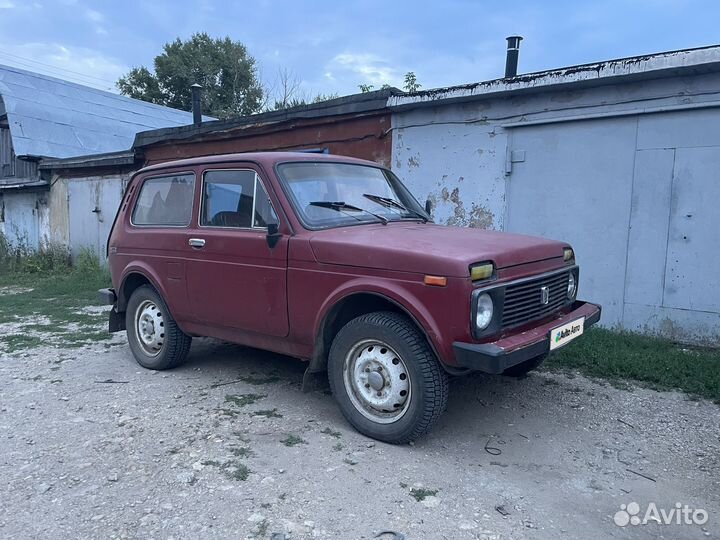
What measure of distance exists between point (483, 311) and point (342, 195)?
170 cm

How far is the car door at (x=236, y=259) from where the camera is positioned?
4.12 metres

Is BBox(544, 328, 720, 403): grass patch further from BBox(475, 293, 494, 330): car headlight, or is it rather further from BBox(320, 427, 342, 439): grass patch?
BBox(320, 427, 342, 439): grass patch

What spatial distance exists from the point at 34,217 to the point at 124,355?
41.1 ft

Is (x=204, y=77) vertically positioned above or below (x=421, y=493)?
above

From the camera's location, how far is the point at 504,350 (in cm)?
317

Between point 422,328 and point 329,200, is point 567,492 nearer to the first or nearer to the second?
point 422,328

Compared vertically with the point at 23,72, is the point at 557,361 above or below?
below

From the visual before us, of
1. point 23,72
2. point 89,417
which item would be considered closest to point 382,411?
point 89,417

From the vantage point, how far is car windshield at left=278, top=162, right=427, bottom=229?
164 inches

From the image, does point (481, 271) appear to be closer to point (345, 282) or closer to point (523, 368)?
point (345, 282)

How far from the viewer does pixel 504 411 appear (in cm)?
424

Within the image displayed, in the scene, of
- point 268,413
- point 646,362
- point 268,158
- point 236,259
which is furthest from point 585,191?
point 268,413

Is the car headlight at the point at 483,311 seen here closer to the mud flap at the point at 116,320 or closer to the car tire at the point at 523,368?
the car tire at the point at 523,368

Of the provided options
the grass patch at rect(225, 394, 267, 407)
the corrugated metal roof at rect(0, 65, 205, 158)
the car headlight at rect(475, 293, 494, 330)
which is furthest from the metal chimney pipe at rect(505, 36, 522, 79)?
the corrugated metal roof at rect(0, 65, 205, 158)
